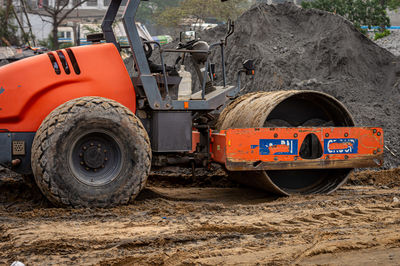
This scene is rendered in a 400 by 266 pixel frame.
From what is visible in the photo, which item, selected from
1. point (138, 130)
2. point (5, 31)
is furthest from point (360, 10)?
point (5, 31)

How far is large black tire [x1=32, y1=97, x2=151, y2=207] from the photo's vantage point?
5383 millimetres

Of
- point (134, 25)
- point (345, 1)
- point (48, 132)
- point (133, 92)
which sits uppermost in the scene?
point (345, 1)

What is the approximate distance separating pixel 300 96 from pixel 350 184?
1710mm

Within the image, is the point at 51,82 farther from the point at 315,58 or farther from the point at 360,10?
the point at 360,10

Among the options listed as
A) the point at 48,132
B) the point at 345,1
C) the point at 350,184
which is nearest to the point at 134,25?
the point at 48,132

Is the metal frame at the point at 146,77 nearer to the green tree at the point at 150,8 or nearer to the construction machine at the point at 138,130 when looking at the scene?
the construction machine at the point at 138,130

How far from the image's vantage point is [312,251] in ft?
12.7

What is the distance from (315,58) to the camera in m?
14.2

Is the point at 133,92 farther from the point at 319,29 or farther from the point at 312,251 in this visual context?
the point at 319,29

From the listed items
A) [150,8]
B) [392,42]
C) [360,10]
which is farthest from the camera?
[150,8]

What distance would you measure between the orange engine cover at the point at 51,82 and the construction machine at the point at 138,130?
1cm

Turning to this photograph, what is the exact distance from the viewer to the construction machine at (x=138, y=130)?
551 cm

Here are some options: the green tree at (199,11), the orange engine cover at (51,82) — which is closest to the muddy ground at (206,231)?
the orange engine cover at (51,82)

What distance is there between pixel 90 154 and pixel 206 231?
1760mm
